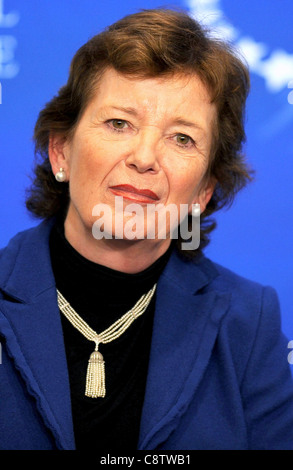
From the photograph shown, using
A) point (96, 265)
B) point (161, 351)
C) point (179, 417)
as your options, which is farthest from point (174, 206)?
point (179, 417)

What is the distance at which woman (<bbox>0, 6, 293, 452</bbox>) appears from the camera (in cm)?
184

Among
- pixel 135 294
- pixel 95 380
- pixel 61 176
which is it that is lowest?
pixel 95 380

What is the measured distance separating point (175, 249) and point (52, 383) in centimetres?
63

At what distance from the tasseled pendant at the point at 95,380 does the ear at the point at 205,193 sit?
1.95ft

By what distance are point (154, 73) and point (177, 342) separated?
72cm

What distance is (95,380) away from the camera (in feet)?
6.19

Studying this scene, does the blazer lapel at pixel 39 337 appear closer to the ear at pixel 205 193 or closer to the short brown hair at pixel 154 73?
the short brown hair at pixel 154 73

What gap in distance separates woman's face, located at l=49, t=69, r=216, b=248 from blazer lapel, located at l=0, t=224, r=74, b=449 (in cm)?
20

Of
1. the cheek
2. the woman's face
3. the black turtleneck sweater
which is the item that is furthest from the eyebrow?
the black turtleneck sweater

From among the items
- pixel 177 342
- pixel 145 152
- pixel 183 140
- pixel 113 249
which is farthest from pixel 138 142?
pixel 177 342

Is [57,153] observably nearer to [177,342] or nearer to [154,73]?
[154,73]

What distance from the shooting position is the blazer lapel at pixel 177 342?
6.06 ft

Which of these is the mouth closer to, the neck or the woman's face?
the woman's face

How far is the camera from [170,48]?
6.23 feet
